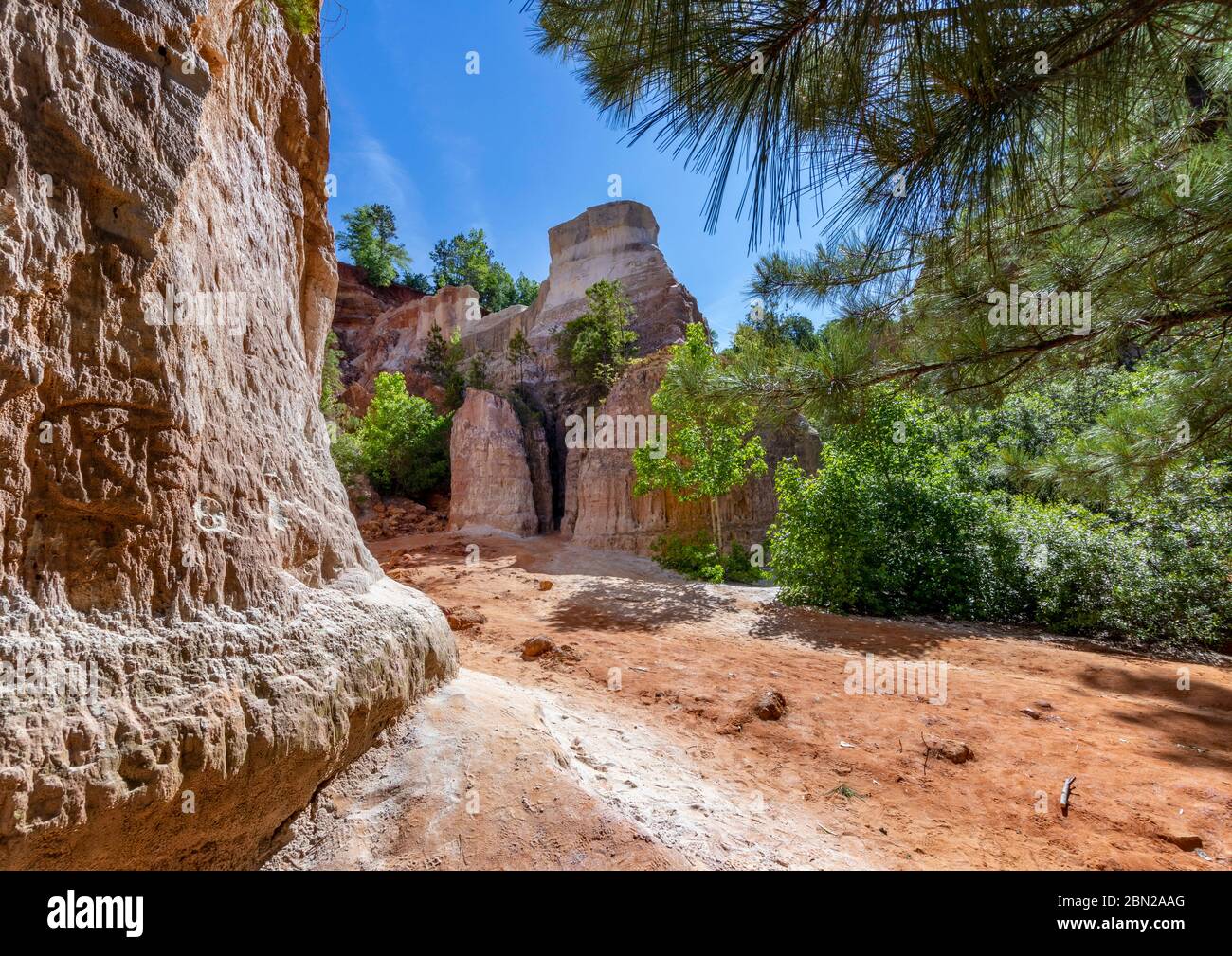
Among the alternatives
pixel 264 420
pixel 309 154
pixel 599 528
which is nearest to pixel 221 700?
pixel 264 420

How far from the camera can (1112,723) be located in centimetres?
387

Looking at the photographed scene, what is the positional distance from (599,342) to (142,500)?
1604cm

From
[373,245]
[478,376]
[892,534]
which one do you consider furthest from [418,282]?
[892,534]

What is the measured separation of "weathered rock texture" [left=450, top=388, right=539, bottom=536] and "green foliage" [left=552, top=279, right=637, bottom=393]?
300 centimetres

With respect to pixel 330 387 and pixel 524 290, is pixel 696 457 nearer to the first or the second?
pixel 330 387

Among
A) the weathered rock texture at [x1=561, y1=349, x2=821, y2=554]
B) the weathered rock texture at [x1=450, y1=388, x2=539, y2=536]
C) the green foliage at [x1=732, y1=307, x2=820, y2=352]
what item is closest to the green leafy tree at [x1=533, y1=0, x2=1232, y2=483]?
the green foliage at [x1=732, y1=307, x2=820, y2=352]

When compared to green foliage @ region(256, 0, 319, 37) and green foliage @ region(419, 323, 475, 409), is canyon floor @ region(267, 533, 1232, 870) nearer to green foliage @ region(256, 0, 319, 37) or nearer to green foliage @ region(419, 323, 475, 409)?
green foliage @ region(256, 0, 319, 37)

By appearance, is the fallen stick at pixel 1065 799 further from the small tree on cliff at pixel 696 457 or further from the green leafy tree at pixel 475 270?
the green leafy tree at pixel 475 270

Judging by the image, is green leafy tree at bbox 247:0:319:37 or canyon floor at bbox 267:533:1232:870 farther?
green leafy tree at bbox 247:0:319:37

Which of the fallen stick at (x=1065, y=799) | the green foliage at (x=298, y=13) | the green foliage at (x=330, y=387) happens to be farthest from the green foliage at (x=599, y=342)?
the fallen stick at (x=1065, y=799)

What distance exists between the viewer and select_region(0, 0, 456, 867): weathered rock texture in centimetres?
140

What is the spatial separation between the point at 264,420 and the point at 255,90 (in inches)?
74.9

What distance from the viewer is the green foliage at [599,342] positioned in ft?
55.5
